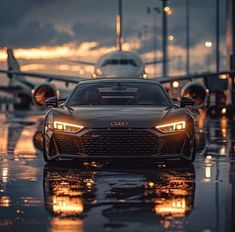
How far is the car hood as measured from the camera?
39.0ft

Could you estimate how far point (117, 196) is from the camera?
30.3 ft

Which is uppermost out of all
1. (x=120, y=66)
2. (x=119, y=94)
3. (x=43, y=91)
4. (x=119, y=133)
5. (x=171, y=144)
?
(x=120, y=66)

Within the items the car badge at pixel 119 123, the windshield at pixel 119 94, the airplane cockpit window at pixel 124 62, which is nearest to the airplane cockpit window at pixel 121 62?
the airplane cockpit window at pixel 124 62

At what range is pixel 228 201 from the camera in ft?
29.4

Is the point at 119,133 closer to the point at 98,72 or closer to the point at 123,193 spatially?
the point at 123,193

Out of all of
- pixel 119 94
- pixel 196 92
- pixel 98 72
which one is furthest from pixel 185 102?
pixel 98 72

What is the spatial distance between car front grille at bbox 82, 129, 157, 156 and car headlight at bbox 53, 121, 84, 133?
0.17 meters

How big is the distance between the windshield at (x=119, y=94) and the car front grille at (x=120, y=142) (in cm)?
188

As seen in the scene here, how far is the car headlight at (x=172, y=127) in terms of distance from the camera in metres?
11.9

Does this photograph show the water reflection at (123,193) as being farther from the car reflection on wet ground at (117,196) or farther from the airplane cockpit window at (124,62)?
the airplane cockpit window at (124,62)

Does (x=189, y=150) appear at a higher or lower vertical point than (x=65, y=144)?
lower

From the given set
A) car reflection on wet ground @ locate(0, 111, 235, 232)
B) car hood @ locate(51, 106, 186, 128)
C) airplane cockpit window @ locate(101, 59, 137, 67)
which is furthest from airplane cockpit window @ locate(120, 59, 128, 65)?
car hood @ locate(51, 106, 186, 128)

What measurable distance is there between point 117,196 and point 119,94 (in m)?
4.96

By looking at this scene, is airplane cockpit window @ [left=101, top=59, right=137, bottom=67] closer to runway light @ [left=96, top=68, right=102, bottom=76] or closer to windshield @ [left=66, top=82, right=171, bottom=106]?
runway light @ [left=96, top=68, right=102, bottom=76]
